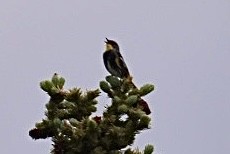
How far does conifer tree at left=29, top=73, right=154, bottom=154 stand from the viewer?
15.9 ft

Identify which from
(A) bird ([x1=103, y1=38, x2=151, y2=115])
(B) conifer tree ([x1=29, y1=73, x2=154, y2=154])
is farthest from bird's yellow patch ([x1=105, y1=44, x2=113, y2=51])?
(B) conifer tree ([x1=29, y1=73, x2=154, y2=154])

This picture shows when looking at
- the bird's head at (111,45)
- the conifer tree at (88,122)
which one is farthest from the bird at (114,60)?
the conifer tree at (88,122)

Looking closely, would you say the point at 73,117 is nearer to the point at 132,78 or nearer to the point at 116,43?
the point at 132,78

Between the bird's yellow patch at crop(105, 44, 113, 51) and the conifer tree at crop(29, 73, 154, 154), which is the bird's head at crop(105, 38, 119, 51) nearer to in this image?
the bird's yellow patch at crop(105, 44, 113, 51)

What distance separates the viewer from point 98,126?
489cm

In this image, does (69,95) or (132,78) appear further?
(132,78)

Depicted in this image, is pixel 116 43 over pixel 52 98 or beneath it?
over

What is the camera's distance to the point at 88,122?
479cm

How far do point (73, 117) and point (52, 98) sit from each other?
11.8 inches

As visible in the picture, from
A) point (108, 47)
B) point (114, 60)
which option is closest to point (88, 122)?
point (114, 60)

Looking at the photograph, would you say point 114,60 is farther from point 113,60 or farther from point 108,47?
point 108,47

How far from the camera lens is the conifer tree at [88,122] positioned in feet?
15.9

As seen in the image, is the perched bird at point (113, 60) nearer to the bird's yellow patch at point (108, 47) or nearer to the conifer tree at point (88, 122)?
the bird's yellow patch at point (108, 47)

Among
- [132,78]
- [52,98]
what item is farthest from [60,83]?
[132,78]
